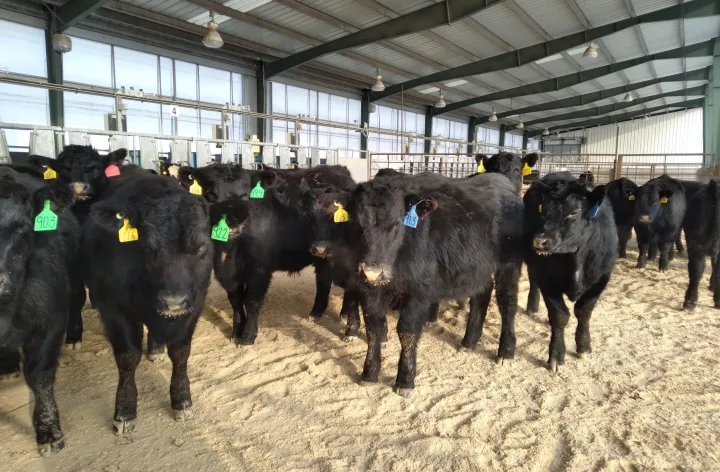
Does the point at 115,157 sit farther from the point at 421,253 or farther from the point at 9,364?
the point at 421,253

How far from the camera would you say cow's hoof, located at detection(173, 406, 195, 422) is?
124 inches

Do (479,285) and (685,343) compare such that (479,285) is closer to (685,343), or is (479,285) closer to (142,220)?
(685,343)

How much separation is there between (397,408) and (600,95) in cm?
3194

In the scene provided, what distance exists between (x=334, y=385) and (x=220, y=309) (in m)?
2.51

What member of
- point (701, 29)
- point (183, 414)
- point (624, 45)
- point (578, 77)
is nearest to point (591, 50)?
point (624, 45)

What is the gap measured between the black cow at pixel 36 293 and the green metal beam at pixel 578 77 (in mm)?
23903

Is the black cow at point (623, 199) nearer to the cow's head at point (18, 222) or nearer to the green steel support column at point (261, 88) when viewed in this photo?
the cow's head at point (18, 222)

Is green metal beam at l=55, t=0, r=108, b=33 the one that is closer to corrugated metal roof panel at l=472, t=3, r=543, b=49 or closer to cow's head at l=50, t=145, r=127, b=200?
cow's head at l=50, t=145, r=127, b=200

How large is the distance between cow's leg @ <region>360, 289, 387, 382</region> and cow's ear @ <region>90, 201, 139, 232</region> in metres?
1.82

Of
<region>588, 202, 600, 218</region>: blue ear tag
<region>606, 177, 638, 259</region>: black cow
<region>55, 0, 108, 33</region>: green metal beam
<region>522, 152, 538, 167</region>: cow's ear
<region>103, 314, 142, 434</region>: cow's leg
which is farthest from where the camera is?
<region>55, 0, 108, 33</region>: green metal beam

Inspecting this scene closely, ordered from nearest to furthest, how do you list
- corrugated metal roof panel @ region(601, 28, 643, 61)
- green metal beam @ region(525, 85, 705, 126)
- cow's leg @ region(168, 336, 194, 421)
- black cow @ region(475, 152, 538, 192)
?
cow's leg @ region(168, 336, 194, 421) → black cow @ region(475, 152, 538, 192) → corrugated metal roof panel @ region(601, 28, 643, 61) → green metal beam @ region(525, 85, 705, 126)

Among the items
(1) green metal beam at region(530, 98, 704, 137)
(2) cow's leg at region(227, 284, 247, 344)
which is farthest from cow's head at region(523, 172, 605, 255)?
(1) green metal beam at region(530, 98, 704, 137)

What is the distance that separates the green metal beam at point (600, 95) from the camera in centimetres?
2501

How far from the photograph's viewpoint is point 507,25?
15.2 m
